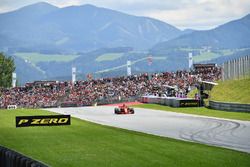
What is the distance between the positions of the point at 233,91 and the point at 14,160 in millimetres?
41852

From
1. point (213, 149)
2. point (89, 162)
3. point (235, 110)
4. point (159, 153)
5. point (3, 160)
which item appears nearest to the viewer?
point (3, 160)

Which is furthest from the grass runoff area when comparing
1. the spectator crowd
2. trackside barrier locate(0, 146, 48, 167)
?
the spectator crowd

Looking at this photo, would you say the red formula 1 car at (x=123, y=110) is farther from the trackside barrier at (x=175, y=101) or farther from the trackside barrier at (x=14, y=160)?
the trackside barrier at (x=14, y=160)

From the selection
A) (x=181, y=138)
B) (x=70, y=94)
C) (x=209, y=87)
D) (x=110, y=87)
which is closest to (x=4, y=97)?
(x=70, y=94)

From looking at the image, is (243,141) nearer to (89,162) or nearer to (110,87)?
(89,162)

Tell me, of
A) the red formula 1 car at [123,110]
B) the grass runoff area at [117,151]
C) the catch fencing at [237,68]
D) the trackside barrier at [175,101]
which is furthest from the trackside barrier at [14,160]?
the trackside barrier at [175,101]

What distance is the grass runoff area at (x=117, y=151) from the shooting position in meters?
15.0

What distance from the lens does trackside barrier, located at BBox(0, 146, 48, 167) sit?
971cm

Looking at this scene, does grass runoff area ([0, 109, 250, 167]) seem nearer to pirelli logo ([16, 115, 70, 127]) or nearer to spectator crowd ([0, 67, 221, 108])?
pirelli logo ([16, 115, 70, 127])

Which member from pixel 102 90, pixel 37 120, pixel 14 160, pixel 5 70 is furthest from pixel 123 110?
pixel 5 70

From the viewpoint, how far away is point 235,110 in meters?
42.0

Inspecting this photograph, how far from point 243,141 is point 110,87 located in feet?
221

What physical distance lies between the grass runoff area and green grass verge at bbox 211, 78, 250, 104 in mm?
26263

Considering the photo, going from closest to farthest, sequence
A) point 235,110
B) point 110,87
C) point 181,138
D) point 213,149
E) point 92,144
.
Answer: point 213,149
point 92,144
point 181,138
point 235,110
point 110,87
